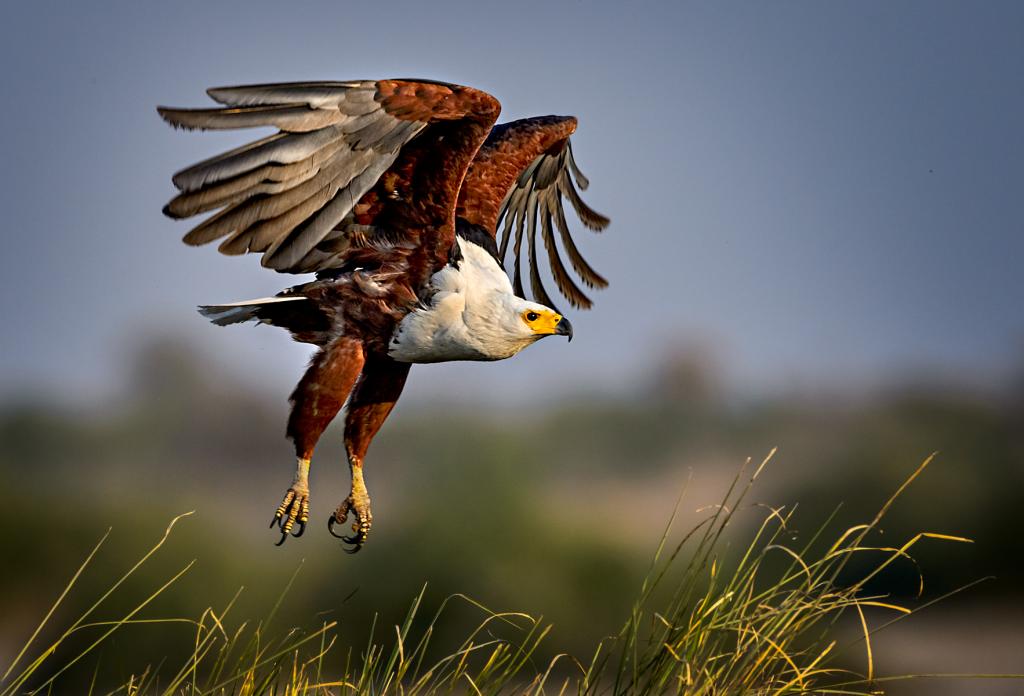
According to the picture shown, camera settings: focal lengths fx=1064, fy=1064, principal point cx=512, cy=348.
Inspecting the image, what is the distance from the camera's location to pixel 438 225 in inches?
165

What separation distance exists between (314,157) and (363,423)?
1.04 metres

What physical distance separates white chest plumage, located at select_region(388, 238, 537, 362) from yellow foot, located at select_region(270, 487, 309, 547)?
2.07 ft

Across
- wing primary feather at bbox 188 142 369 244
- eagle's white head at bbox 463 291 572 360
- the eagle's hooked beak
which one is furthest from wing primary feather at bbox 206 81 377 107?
the eagle's hooked beak

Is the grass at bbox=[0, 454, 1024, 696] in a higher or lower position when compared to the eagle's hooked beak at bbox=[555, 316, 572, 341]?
lower

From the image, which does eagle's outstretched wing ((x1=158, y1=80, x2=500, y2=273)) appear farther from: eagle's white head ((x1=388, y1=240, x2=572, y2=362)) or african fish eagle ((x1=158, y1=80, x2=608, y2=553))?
eagle's white head ((x1=388, y1=240, x2=572, y2=362))

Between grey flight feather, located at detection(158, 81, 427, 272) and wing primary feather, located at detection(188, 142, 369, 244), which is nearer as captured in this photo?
grey flight feather, located at detection(158, 81, 427, 272)

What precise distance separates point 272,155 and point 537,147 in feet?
6.12

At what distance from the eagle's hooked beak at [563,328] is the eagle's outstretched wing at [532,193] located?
→ 2.61ft

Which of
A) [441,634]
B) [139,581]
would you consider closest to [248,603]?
[139,581]

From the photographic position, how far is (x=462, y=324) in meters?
4.06

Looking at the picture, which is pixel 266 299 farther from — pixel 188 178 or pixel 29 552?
pixel 29 552

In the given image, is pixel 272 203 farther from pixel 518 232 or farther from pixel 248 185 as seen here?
pixel 518 232

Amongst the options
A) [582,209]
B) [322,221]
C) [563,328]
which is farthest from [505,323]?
[582,209]

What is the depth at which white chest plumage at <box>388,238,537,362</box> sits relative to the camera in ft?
Answer: 13.2
